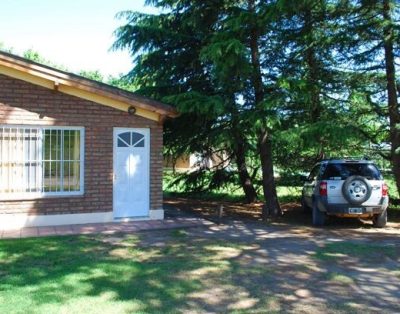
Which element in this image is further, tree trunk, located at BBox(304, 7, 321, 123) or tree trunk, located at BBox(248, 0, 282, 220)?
tree trunk, located at BBox(248, 0, 282, 220)

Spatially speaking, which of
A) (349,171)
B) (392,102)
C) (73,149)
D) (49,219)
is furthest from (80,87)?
(392,102)

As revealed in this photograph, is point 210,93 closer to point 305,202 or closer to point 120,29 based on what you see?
point 120,29

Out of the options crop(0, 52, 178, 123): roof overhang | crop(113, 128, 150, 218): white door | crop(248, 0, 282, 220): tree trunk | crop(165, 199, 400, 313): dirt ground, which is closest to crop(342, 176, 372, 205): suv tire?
crop(165, 199, 400, 313): dirt ground

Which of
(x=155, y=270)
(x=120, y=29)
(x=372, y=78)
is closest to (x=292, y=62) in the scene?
(x=372, y=78)

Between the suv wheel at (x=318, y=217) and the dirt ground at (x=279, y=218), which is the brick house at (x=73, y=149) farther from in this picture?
the suv wheel at (x=318, y=217)

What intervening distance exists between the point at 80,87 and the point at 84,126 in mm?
1003

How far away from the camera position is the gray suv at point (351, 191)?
39.0 ft

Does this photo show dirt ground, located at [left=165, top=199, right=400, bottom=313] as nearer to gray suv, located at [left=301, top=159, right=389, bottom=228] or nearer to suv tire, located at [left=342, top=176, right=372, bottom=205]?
gray suv, located at [left=301, top=159, right=389, bottom=228]

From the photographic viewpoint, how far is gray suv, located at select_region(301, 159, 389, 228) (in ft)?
39.0

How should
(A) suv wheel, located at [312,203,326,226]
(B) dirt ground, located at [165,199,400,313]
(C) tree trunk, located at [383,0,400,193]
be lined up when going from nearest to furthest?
(B) dirt ground, located at [165,199,400,313] < (A) suv wheel, located at [312,203,326,226] < (C) tree trunk, located at [383,0,400,193]

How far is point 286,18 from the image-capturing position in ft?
44.9

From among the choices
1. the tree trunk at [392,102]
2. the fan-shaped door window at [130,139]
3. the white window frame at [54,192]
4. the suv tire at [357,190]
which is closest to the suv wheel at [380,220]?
the suv tire at [357,190]

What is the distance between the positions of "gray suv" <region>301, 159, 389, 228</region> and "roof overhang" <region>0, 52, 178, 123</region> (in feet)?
14.1

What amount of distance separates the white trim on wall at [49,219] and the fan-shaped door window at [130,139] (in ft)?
6.02
